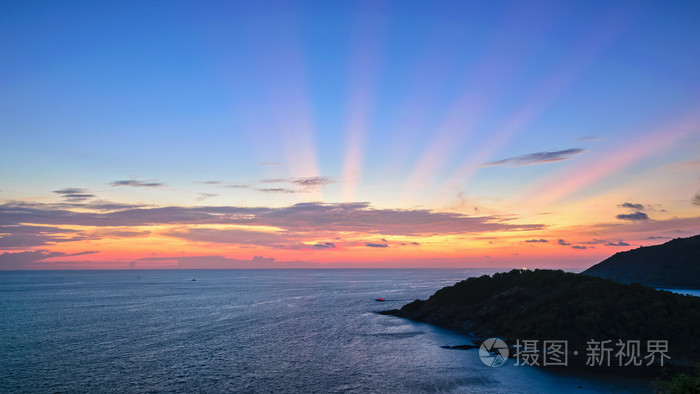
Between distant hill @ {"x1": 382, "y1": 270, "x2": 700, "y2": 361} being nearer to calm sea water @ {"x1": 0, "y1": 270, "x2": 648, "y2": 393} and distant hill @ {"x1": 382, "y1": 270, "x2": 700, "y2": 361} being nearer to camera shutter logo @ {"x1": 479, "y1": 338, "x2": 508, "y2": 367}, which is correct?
camera shutter logo @ {"x1": 479, "y1": 338, "x2": 508, "y2": 367}

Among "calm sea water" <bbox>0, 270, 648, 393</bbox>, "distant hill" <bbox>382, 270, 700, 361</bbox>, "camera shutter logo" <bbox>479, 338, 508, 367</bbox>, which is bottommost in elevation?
"calm sea water" <bbox>0, 270, 648, 393</bbox>

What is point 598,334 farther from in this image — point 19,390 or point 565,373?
point 19,390

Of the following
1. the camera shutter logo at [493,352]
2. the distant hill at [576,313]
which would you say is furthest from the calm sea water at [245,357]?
the distant hill at [576,313]

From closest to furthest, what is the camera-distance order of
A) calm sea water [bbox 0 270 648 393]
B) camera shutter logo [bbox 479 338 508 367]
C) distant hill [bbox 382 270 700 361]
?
1. calm sea water [bbox 0 270 648 393]
2. camera shutter logo [bbox 479 338 508 367]
3. distant hill [bbox 382 270 700 361]

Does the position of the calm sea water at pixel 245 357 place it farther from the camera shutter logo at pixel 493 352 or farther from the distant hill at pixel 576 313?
the distant hill at pixel 576 313

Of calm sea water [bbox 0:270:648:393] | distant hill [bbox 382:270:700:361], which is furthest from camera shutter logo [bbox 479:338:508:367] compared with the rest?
distant hill [bbox 382:270:700:361]
